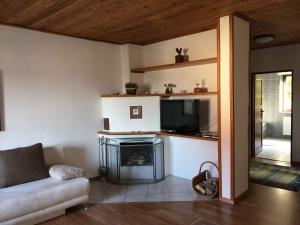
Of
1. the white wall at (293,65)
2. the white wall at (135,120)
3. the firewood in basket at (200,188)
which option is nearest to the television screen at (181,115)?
the white wall at (135,120)

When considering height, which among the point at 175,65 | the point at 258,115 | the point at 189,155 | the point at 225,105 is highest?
the point at 175,65

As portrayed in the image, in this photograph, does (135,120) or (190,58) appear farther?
(135,120)

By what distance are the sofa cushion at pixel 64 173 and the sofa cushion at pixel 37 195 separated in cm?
5

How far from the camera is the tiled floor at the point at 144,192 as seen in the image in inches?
141

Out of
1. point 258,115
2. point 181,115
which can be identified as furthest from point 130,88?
point 258,115

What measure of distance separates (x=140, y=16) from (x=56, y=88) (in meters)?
1.66

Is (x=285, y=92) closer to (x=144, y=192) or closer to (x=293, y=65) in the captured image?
(x=293, y=65)

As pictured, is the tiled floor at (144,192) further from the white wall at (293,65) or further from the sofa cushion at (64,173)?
the white wall at (293,65)

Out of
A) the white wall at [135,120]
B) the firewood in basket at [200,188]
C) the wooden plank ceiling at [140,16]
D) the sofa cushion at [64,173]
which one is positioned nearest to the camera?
the wooden plank ceiling at [140,16]

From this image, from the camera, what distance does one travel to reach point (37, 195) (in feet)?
9.29

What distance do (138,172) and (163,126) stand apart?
2.77 feet

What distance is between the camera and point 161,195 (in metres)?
3.68

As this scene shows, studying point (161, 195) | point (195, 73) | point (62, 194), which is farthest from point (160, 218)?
point (195, 73)

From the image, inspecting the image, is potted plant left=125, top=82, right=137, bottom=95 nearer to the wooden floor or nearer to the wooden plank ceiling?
the wooden plank ceiling
